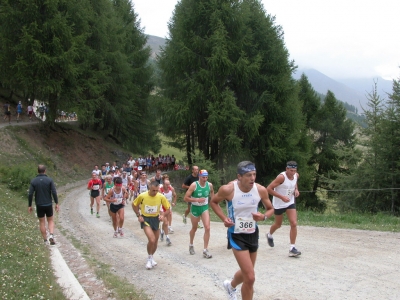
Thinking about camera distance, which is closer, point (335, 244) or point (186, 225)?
point (335, 244)

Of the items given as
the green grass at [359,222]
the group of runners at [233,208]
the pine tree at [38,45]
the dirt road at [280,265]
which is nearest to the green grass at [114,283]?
Result: the dirt road at [280,265]

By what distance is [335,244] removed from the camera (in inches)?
391

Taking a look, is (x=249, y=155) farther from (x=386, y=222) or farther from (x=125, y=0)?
(x=125, y=0)

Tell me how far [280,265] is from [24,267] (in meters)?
5.20

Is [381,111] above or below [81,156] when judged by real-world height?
above

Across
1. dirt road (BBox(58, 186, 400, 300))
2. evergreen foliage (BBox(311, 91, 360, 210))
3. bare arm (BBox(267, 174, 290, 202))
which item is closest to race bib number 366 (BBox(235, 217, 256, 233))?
dirt road (BBox(58, 186, 400, 300))

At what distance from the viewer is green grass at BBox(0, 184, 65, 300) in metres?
5.83

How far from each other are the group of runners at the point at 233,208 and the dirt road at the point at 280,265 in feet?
1.45

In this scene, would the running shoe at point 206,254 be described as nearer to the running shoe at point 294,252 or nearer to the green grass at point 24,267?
the running shoe at point 294,252

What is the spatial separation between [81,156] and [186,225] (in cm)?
2296

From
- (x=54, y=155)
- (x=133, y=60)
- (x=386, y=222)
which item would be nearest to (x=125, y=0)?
(x=133, y=60)

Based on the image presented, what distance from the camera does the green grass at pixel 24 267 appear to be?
5.83 m

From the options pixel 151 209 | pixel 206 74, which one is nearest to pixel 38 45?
pixel 206 74

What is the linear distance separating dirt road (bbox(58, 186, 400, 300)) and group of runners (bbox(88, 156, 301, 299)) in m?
0.44
